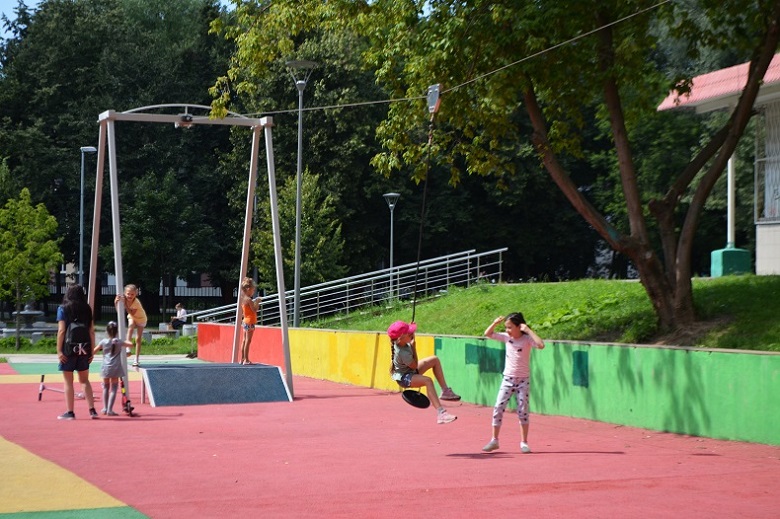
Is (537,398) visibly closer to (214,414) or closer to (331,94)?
(214,414)

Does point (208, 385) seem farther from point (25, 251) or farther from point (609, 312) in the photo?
point (25, 251)

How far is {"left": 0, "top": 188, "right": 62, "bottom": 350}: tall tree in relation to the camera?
4769cm

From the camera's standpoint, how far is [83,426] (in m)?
14.7

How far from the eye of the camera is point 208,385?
18.4 m

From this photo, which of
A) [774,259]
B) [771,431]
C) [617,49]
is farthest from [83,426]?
[774,259]

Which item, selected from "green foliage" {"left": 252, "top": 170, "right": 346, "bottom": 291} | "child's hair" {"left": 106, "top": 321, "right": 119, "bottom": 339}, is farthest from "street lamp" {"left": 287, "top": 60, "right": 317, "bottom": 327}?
"child's hair" {"left": 106, "top": 321, "right": 119, "bottom": 339}

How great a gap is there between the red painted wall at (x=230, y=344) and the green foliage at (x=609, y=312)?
3030mm

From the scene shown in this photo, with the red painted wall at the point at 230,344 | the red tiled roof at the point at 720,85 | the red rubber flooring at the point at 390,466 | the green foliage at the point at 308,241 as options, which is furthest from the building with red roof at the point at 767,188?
the green foliage at the point at 308,241

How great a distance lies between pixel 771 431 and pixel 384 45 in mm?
10669

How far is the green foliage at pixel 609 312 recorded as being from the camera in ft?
57.7

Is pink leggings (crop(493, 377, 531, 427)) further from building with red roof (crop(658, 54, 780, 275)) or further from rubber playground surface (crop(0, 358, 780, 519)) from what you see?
building with red roof (crop(658, 54, 780, 275))

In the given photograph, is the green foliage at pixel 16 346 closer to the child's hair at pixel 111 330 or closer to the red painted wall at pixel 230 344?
the red painted wall at pixel 230 344

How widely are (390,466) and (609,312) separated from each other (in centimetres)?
1132

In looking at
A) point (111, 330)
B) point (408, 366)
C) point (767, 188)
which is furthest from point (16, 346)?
point (408, 366)
